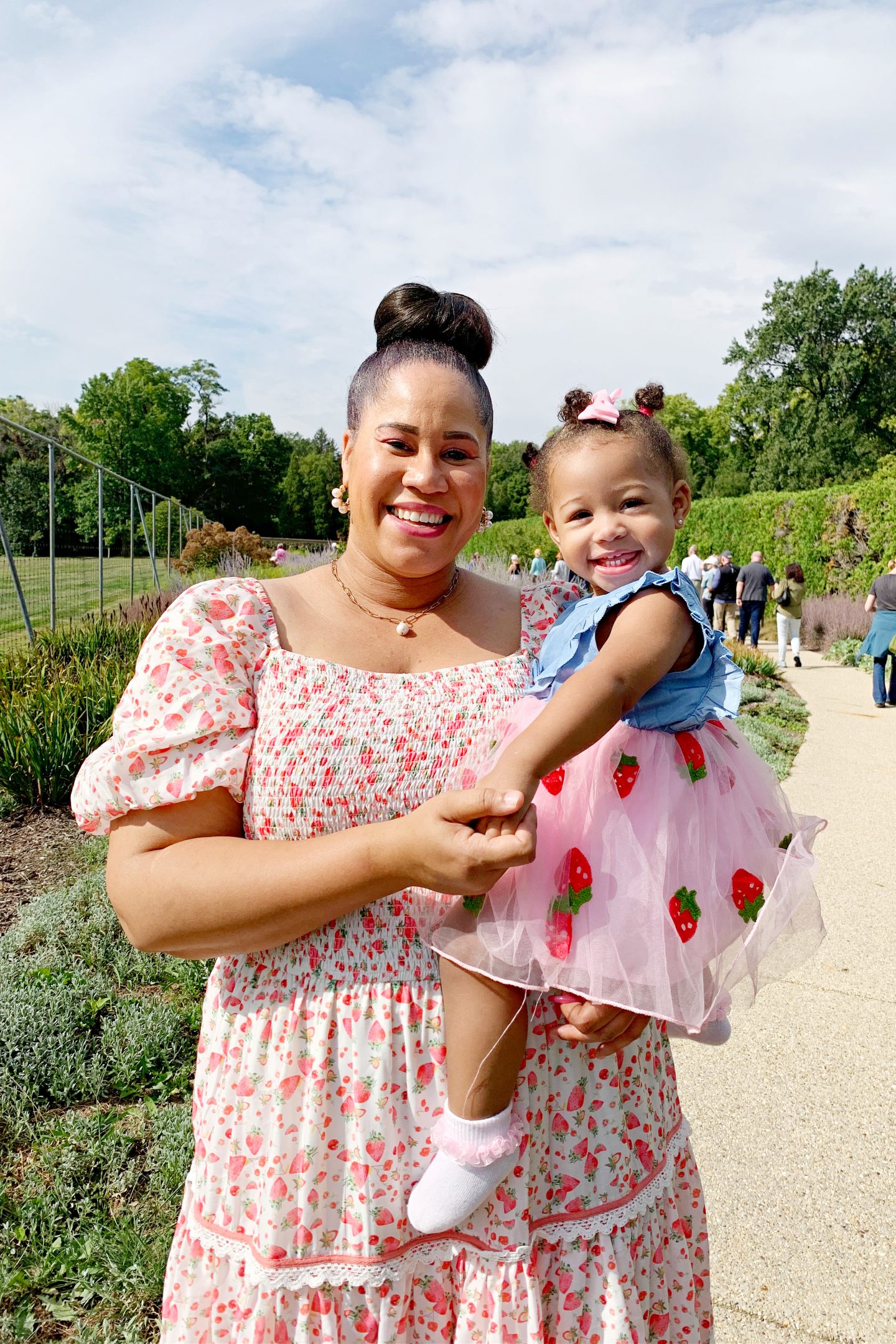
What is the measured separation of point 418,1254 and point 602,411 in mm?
1622

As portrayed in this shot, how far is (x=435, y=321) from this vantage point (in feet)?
5.86

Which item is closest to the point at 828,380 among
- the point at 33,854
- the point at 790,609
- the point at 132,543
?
the point at 790,609

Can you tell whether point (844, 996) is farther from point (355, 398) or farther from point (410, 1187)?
point (355, 398)

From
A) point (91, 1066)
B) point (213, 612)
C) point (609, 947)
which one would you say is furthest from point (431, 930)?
point (91, 1066)

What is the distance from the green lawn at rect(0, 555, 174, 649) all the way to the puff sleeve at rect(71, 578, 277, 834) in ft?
24.2

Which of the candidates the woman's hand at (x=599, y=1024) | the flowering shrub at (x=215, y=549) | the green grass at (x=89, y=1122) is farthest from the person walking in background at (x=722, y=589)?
the woman's hand at (x=599, y=1024)

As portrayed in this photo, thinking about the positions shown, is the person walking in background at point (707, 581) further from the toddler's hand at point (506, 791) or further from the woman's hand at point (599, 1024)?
the toddler's hand at point (506, 791)

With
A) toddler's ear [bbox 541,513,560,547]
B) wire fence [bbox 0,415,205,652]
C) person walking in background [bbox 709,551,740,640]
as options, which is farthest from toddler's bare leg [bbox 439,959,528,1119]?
person walking in background [bbox 709,551,740,640]

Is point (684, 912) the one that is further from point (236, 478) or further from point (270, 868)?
point (236, 478)

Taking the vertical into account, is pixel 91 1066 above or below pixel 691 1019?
below

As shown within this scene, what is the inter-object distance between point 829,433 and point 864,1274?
157 feet

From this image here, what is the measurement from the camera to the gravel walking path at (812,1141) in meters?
2.48

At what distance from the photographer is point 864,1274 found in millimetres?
2568

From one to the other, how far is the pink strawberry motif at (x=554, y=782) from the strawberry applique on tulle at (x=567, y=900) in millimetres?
105
